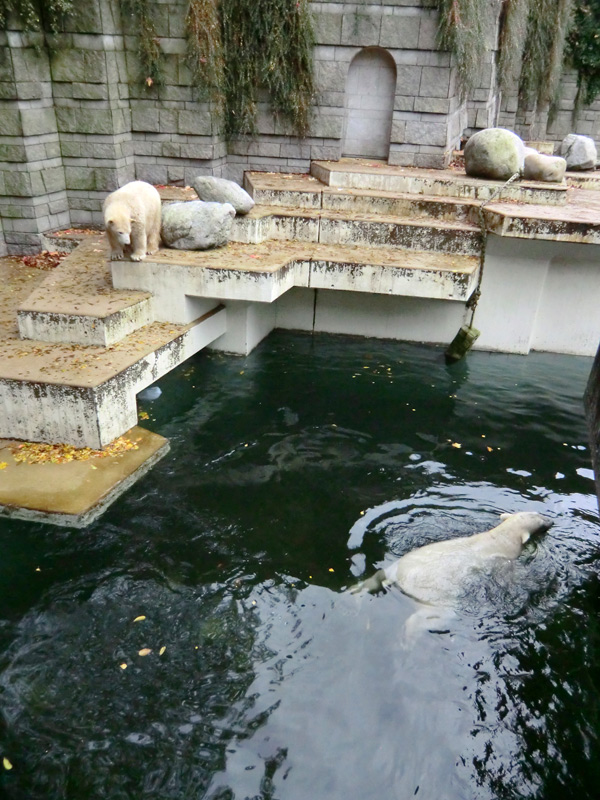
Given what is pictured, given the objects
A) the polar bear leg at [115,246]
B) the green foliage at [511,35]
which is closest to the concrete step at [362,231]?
the polar bear leg at [115,246]

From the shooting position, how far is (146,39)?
9133 mm

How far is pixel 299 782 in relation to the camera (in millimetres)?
3230

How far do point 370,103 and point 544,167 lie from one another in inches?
121

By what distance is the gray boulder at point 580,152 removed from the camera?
46.7 ft

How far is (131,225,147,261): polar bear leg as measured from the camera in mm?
6814

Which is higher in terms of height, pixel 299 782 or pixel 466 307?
pixel 466 307

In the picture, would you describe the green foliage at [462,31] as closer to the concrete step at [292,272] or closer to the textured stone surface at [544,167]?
the textured stone surface at [544,167]

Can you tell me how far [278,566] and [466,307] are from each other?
548cm

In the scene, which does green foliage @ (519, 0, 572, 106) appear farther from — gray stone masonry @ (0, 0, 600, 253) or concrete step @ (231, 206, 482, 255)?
concrete step @ (231, 206, 482, 255)

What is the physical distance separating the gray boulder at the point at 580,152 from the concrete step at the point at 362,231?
7407 mm

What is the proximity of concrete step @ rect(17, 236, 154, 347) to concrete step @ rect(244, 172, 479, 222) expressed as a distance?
3.04 metres

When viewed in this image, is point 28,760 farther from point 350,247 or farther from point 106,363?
point 350,247

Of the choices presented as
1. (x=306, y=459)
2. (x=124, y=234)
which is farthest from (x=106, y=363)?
(x=306, y=459)

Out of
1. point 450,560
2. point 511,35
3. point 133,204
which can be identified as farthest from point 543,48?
point 450,560
